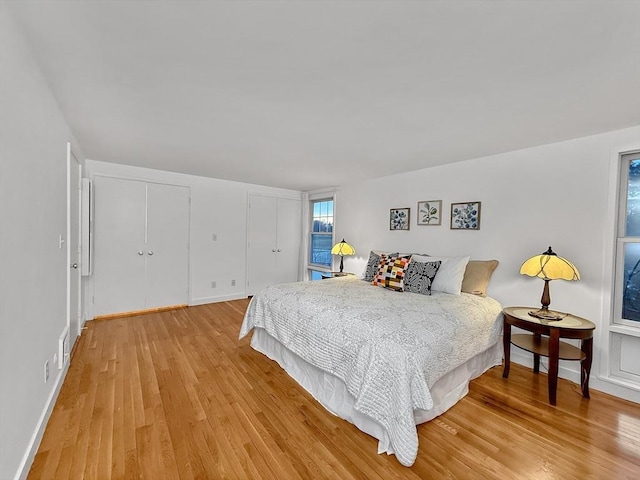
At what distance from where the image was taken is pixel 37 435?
1.57m

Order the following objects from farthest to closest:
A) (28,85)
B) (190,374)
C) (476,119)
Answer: (190,374) < (476,119) < (28,85)

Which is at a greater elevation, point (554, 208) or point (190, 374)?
point (554, 208)

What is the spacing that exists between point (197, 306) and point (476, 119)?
449 centimetres

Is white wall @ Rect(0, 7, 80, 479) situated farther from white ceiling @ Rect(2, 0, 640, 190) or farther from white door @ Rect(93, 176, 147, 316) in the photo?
white door @ Rect(93, 176, 147, 316)

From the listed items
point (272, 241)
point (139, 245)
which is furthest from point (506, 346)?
point (139, 245)

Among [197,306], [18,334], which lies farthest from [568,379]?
[197,306]

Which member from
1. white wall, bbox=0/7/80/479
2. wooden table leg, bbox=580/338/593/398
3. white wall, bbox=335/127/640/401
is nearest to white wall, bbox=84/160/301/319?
white wall, bbox=0/7/80/479

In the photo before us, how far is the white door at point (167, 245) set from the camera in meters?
4.20

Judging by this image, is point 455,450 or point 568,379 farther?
point 568,379

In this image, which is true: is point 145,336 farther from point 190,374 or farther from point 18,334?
point 18,334

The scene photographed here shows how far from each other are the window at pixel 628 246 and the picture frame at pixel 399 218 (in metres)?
2.01

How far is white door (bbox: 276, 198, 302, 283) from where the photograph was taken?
560 cm

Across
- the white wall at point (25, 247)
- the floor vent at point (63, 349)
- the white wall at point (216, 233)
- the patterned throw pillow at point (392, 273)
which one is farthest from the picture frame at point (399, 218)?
the floor vent at point (63, 349)

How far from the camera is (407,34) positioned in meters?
1.26
